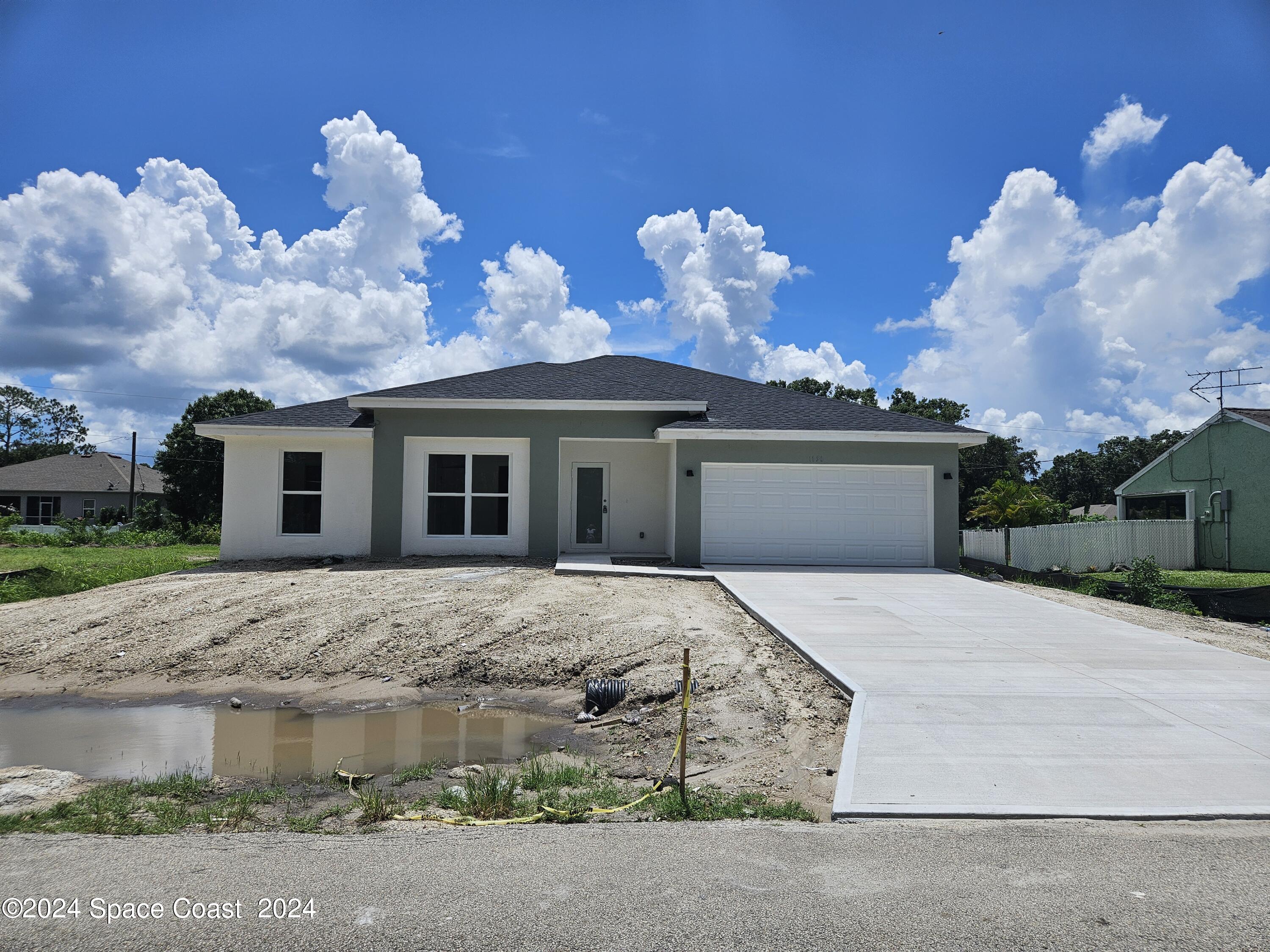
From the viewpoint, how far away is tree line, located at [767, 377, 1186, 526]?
26.6 metres

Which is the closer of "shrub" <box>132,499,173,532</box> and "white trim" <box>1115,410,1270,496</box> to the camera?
"white trim" <box>1115,410,1270,496</box>

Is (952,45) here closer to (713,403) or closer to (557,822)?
(713,403)

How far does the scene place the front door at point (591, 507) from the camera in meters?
17.2

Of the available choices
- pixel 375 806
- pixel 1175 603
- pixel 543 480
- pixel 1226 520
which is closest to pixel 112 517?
pixel 543 480

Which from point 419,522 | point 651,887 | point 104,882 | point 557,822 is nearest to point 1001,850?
point 651,887

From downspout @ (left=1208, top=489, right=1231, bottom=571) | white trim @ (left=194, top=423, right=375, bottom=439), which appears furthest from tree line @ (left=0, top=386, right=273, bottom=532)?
downspout @ (left=1208, top=489, right=1231, bottom=571)

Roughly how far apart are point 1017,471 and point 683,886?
5654cm

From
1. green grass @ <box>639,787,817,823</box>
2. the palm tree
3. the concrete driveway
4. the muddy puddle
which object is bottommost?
the muddy puddle

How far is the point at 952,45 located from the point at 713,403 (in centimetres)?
802

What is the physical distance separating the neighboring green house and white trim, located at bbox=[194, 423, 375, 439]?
80.5 feet

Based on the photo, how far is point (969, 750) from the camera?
5105 millimetres

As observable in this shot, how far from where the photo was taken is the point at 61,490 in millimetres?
41688

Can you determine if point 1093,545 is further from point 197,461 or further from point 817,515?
point 197,461

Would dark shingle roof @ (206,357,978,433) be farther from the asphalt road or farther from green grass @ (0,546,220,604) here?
the asphalt road
